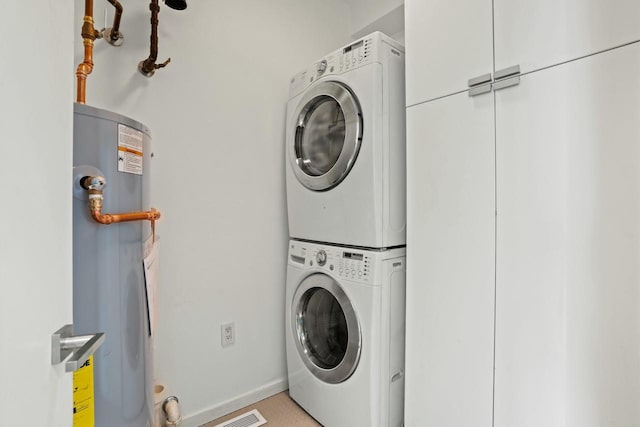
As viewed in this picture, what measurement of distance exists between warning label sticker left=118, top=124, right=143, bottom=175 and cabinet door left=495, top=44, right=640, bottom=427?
1146 millimetres

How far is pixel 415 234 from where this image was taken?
129 centimetres

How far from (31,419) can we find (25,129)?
1.32ft

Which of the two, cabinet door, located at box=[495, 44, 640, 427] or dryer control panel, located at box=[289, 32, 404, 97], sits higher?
dryer control panel, located at box=[289, 32, 404, 97]

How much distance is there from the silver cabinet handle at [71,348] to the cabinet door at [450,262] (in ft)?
3.57

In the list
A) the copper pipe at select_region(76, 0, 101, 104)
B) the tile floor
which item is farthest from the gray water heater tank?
the tile floor

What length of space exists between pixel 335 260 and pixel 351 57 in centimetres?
95

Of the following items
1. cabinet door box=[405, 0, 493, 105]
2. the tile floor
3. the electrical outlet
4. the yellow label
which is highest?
cabinet door box=[405, 0, 493, 105]

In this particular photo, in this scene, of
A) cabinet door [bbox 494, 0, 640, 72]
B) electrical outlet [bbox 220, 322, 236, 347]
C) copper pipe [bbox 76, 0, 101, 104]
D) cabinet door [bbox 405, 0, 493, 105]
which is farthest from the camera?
electrical outlet [bbox 220, 322, 236, 347]

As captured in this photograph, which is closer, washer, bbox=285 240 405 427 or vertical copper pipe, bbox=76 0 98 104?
vertical copper pipe, bbox=76 0 98 104

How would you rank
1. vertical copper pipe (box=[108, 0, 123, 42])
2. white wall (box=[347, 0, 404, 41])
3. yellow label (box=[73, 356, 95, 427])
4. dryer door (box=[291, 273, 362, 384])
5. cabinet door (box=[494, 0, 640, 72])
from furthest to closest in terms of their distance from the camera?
white wall (box=[347, 0, 404, 41])
dryer door (box=[291, 273, 362, 384])
vertical copper pipe (box=[108, 0, 123, 42])
cabinet door (box=[494, 0, 640, 72])
yellow label (box=[73, 356, 95, 427])

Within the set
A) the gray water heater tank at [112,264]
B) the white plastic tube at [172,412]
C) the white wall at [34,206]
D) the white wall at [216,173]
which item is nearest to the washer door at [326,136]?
the white wall at [216,173]

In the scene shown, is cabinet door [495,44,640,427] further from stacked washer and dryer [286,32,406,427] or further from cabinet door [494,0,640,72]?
stacked washer and dryer [286,32,406,427]

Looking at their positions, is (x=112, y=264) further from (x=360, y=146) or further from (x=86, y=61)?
(x=360, y=146)

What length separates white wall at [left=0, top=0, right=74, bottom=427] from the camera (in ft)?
1.27
